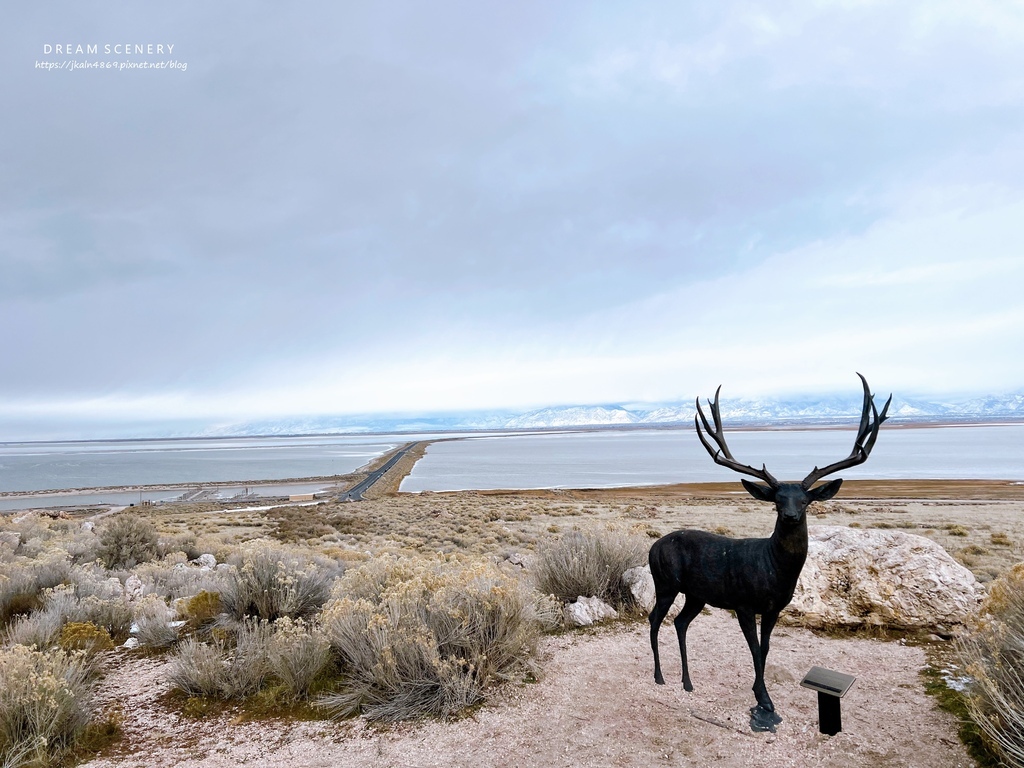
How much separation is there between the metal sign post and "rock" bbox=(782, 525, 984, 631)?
3.00m

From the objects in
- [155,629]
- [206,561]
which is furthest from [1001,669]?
[206,561]

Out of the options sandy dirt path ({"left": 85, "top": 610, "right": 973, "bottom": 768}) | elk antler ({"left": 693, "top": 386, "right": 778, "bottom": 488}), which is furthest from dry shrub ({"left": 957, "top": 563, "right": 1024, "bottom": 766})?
elk antler ({"left": 693, "top": 386, "right": 778, "bottom": 488})

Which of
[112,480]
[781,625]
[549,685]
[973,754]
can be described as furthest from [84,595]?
[112,480]

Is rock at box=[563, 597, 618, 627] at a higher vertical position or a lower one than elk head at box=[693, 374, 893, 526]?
lower

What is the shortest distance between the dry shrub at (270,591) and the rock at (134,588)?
2.21m

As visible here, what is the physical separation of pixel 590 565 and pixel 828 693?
162 inches

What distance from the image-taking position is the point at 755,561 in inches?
175

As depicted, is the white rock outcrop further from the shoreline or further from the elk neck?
the shoreline

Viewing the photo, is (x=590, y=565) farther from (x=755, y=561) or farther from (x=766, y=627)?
(x=755, y=561)

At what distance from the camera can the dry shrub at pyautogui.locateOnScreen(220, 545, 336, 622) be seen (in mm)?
7363

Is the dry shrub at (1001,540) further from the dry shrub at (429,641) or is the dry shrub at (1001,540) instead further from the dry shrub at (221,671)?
the dry shrub at (221,671)

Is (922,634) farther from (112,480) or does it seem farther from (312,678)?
(112,480)

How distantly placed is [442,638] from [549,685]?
1.17 m

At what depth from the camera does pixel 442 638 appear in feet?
17.9
